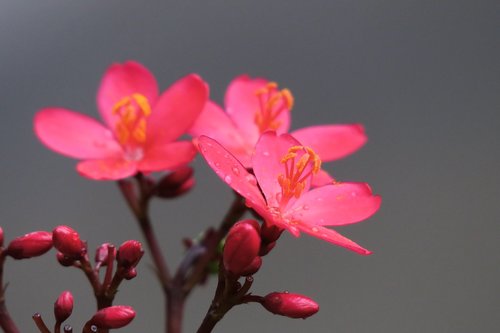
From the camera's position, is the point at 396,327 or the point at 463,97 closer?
the point at 396,327

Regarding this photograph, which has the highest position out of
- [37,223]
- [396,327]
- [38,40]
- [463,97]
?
[38,40]

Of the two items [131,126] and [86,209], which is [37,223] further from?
[131,126]

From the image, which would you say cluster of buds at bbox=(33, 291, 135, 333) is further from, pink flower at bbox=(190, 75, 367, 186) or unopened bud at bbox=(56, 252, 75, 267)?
pink flower at bbox=(190, 75, 367, 186)

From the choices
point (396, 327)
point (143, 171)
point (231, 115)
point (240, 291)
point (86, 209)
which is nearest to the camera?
point (240, 291)

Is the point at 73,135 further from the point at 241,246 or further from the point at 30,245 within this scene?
the point at 241,246

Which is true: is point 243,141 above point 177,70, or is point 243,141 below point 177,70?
above

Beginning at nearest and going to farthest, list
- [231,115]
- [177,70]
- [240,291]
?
[240,291]
[231,115]
[177,70]

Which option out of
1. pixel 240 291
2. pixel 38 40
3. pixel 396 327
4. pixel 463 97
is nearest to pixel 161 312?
pixel 396 327
